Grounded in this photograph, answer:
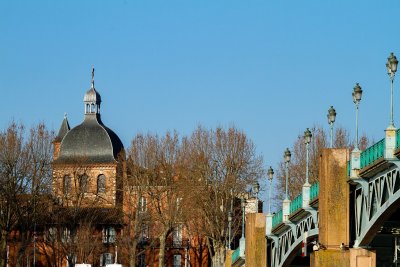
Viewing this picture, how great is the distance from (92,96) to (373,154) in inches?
4163

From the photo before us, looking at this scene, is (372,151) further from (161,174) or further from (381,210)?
(161,174)

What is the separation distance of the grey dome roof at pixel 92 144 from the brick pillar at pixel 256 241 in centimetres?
6061

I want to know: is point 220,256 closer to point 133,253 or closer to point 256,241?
point 133,253

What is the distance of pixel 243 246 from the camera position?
88.6m

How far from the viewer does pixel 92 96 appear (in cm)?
15250

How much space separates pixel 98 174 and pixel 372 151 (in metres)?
94.5

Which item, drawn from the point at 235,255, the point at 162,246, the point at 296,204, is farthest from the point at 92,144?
the point at 296,204

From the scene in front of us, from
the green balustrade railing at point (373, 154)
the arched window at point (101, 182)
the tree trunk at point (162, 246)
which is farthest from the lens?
the arched window at point (101, 182)

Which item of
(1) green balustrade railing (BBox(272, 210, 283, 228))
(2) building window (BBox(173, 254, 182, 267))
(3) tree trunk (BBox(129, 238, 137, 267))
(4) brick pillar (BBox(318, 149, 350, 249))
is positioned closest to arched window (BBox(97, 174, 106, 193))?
(2) building window (BBox(173, 254, 182, 267))

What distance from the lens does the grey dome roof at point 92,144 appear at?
5630 inches

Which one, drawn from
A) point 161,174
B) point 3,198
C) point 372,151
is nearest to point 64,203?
point 161,174

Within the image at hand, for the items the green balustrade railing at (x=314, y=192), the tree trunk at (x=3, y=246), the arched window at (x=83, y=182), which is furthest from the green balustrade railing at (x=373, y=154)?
the arched window at (x=83, y=182)

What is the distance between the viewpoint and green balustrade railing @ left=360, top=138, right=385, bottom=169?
154ft

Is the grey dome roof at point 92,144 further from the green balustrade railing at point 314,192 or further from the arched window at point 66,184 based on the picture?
the green balustrade railing at point 314,192
